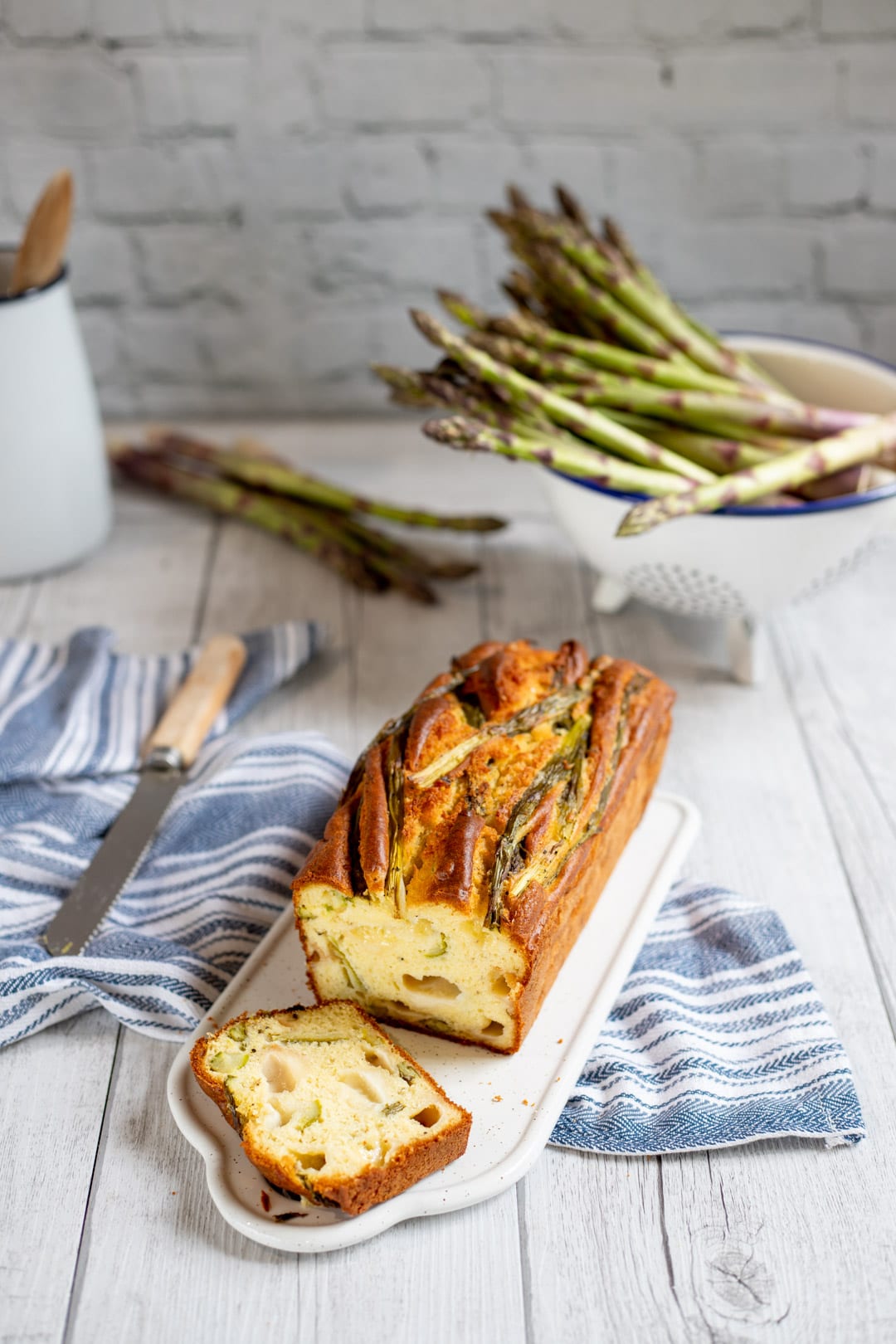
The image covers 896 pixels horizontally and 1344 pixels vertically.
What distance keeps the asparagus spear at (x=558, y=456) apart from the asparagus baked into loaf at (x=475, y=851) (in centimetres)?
46

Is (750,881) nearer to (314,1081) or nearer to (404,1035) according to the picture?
(404,1035)

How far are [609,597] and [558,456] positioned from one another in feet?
1.93

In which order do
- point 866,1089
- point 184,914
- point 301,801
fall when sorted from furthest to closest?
point 301,801, point 184,914, point 866,1089

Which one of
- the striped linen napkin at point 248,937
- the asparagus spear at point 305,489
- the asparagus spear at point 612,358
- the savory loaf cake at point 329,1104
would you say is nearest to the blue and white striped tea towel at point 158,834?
the striped linen napkin at point 248,937

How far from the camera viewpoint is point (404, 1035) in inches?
68.9

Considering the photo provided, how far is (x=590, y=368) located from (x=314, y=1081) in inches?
60.8

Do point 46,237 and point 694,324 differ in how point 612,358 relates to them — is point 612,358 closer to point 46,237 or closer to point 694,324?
point 694,324

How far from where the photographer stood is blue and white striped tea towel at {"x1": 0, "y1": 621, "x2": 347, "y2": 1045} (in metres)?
1.82

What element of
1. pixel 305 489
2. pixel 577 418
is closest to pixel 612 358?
pixel 577 418

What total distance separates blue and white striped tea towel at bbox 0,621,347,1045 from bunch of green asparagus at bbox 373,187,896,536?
2.00 feet

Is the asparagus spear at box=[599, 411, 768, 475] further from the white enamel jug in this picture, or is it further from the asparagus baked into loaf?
the white enamel jug

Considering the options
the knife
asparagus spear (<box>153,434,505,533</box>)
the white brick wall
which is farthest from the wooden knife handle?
the white brick wall

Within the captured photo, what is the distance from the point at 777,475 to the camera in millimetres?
2264

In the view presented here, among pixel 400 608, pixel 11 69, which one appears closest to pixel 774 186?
pixel 400 608
